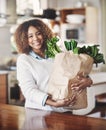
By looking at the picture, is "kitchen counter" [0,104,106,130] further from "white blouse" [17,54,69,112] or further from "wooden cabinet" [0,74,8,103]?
"wooden cabinet" [0,74,8,103]

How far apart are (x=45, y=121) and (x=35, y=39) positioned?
549 mm

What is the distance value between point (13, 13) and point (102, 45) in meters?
0.61

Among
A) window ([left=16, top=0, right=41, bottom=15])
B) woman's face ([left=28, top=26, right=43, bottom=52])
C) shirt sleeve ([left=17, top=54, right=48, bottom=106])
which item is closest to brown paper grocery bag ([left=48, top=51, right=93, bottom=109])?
shirt sleeve ([left=17, top=54, right=48, bottom=106])

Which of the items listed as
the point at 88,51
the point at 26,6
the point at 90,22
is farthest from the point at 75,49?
the point at 26,6

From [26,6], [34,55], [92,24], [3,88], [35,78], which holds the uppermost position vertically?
[26,6]

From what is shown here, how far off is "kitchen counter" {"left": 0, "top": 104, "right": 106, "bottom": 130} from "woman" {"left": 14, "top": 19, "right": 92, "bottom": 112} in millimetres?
123

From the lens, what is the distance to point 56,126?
3.38 ft

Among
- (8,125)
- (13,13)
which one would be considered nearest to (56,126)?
(8,125)

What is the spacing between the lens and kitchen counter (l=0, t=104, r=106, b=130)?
1.02 metres

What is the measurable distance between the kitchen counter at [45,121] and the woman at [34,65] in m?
0.12

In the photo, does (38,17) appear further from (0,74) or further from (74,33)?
(0,74)

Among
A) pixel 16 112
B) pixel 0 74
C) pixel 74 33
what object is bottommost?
pixel 16 112

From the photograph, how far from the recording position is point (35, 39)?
1501 millimetres

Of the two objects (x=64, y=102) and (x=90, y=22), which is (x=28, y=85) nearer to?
(x=64, y=102)
